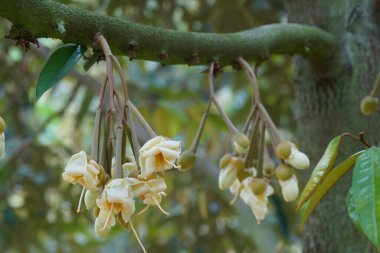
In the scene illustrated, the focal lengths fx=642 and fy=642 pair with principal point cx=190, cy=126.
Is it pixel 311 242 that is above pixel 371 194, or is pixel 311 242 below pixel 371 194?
below

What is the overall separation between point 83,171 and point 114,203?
54 mm

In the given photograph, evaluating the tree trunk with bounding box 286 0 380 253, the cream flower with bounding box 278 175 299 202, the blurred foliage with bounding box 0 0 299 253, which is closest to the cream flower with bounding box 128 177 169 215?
the cream flower with bounding box 278 175 299 202

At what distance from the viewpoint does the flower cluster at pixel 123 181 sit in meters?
0.76

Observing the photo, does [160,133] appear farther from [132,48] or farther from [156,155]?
[156,155]

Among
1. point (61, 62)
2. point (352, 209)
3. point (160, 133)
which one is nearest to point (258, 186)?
point (352, 209)

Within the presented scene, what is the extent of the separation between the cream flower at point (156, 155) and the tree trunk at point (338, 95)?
625mm

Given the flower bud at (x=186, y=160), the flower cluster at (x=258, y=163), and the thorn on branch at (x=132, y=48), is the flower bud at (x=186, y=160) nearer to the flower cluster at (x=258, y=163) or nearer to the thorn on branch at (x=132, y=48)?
Answer: the flower cluster at (x=258, y=163)

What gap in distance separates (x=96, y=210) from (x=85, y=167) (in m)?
0.07

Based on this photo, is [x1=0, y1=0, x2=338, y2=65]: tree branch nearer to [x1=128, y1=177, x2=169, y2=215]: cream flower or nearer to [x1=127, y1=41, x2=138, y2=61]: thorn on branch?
[x1=127, y1=41, x2=138, y2=61]: thorn on branch

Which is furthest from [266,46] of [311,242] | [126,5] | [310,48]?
[126,5]

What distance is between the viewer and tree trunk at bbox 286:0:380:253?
1.33 meters

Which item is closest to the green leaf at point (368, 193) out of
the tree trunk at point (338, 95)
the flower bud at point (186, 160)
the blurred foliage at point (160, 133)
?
the flower bud at point (186, 160)

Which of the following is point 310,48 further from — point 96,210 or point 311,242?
point 96,210

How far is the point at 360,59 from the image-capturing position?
1387 mm
